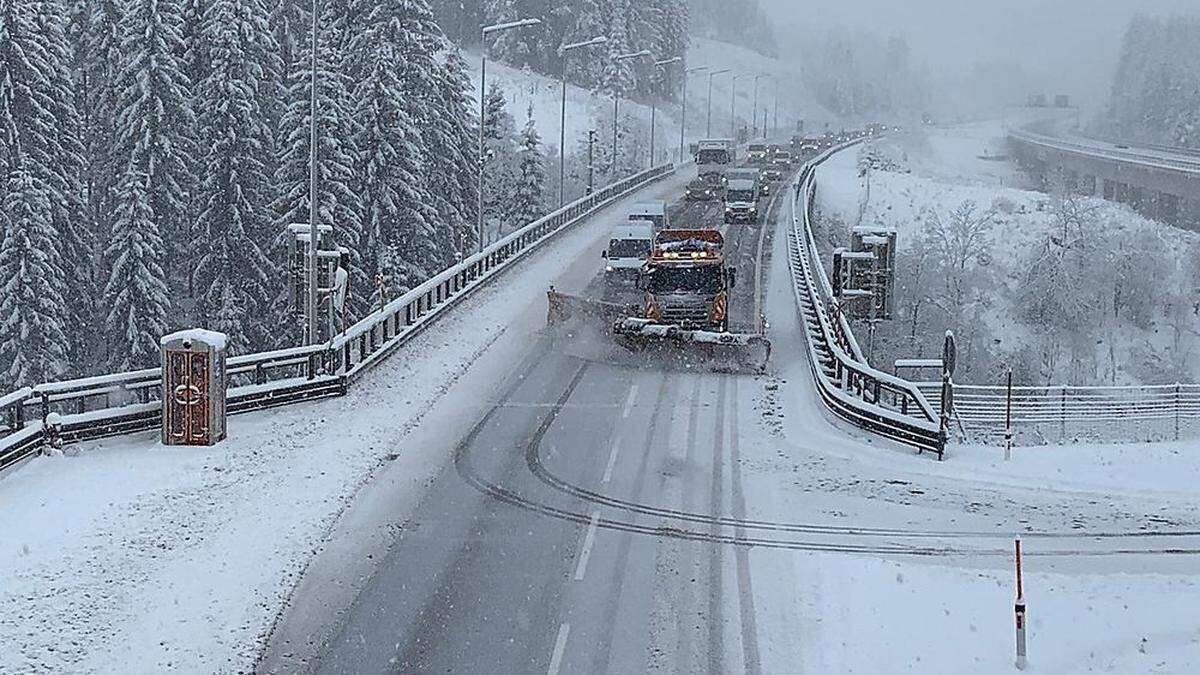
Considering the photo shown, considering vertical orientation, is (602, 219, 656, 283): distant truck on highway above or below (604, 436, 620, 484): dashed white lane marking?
above

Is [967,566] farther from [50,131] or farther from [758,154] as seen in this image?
[758,154]

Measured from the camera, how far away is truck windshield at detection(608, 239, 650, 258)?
45.8 meters

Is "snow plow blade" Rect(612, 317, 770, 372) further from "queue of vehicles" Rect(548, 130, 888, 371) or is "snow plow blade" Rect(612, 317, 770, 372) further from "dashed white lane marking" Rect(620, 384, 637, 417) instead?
"dashed white lane marking" Rect(620, 384, 637, 417)

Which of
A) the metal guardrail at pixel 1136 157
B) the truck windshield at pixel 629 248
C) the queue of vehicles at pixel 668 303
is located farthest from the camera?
the metal guardrail at pixel 1136 157

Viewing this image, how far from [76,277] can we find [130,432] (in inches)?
1193

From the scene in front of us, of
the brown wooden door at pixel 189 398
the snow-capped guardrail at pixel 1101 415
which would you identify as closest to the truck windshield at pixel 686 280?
the snow-capped guardrail at pixel 1101 415

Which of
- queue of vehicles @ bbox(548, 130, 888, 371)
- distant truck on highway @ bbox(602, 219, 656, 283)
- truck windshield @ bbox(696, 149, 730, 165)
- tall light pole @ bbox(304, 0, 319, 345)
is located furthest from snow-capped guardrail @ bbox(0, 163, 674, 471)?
truck windshield @ bbox(696, 149, 730, 165)

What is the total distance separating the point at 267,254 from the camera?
5588cm

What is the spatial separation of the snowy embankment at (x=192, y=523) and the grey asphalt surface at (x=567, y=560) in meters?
1.12

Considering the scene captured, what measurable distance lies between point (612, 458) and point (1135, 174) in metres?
94.5

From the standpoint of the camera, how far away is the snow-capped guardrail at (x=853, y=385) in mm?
23234

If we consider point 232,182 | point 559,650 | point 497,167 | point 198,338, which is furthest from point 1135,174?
point 559,650

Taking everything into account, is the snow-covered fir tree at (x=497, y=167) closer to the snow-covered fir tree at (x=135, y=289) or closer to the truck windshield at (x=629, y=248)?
the snow-covered fir tree at (x=135, y=289)

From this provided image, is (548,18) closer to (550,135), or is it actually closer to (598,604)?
(550,135)
